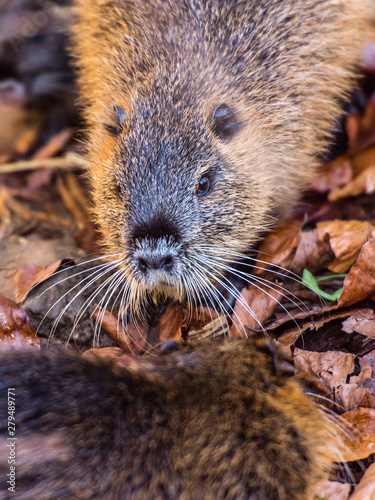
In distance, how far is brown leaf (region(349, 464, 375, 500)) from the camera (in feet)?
7.50

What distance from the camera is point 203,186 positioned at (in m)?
2.97

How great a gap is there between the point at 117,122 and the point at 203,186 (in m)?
0.67

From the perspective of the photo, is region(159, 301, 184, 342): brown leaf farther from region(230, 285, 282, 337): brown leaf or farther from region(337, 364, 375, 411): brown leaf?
region(337, 364, 375, 411): brown leaf

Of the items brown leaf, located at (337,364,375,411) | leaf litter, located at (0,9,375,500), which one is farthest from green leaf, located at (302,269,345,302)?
brown leaf, located at (337,364,375,411)

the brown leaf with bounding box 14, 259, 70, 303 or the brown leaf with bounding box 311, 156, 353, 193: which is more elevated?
the brown leaf with bounding box 311, 156, 353, 193

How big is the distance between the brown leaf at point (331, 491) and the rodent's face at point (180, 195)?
1084mm

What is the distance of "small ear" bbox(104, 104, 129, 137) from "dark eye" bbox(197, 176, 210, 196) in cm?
55

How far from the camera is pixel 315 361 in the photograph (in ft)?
9.05

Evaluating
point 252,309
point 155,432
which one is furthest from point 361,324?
point 155,432

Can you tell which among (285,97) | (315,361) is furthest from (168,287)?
(285,97)

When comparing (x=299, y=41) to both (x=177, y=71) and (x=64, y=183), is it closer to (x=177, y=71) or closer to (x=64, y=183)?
(x=177, y=71)

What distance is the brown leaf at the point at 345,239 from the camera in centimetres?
323

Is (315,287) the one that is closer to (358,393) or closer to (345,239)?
(345,239)

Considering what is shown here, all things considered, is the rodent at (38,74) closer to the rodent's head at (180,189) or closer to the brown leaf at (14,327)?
the rodent's head at (180,189)
